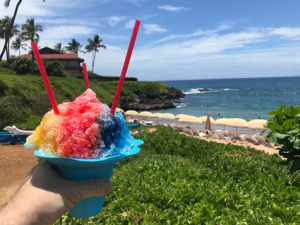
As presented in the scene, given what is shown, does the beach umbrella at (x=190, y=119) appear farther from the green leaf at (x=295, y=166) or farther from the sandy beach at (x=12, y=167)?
the green leaf at (x=295, y=166)

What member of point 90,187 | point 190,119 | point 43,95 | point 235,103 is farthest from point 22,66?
point 235,103

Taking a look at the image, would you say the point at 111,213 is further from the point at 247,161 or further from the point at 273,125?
the point at 247,161

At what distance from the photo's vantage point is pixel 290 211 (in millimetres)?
2469

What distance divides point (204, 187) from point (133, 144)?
6.87 feet

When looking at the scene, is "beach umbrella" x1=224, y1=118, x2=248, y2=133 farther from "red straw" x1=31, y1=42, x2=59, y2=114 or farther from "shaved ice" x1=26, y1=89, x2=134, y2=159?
"red straw" x1=31, y1=42, x2=59, y2=114

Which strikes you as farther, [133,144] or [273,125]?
[273,125]

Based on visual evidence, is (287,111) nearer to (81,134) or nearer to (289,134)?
(289,134)

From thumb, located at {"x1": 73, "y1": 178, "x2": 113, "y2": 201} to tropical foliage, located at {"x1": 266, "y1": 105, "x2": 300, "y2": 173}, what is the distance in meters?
3.53

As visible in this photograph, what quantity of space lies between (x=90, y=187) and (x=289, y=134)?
12.4ft

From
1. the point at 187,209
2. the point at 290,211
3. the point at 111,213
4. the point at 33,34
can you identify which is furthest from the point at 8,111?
the point at 33,34

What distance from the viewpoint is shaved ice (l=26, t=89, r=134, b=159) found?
1348 mm

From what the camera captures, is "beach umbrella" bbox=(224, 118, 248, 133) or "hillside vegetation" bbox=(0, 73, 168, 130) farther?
"beach umbrella" bbox=(224, 118, 248, 133)

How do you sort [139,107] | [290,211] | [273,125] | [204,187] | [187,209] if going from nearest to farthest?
1. [290,211]
2. [187,209]
3. [204,187]
4. [273,125]
5. [139,107]

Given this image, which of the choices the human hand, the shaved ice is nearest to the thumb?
the human hand
